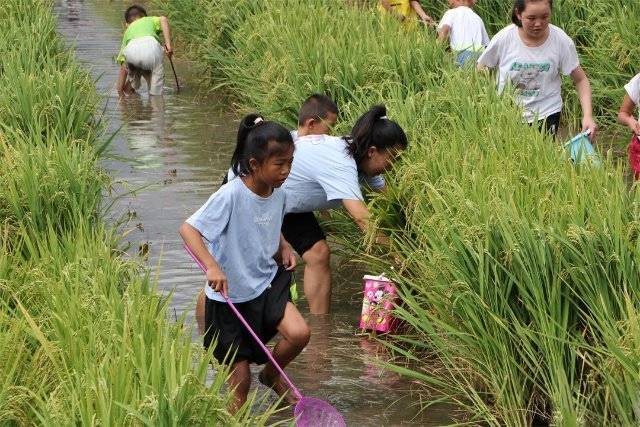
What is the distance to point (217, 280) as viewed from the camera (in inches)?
187

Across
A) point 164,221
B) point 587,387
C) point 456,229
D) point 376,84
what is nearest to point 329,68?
point 376,84

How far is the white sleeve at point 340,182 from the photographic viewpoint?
596cm

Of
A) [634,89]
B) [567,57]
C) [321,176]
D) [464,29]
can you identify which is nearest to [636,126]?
[634,89]

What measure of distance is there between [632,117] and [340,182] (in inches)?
66.1

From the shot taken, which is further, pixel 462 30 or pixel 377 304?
pixel 462 30

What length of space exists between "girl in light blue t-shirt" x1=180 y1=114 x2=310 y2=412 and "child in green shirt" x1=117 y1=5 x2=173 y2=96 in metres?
7.57

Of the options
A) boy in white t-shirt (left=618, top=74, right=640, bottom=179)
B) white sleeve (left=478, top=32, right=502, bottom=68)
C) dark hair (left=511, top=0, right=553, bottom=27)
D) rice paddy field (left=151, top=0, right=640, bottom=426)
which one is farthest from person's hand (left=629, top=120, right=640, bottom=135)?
white sleeve (left=478, top=32, right=502, bottom=68)

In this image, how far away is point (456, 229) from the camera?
5.16 m

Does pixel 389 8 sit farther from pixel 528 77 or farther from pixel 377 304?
pixel 377 304

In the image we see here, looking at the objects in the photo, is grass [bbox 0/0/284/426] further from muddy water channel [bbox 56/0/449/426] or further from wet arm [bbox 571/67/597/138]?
wet arm [bbox 571/67/597/138]

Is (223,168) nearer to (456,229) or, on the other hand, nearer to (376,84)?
(376,84)

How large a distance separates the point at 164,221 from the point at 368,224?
256 centimetres

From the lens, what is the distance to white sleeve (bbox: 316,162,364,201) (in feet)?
19.5

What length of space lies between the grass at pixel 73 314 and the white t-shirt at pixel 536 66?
2245 mm
